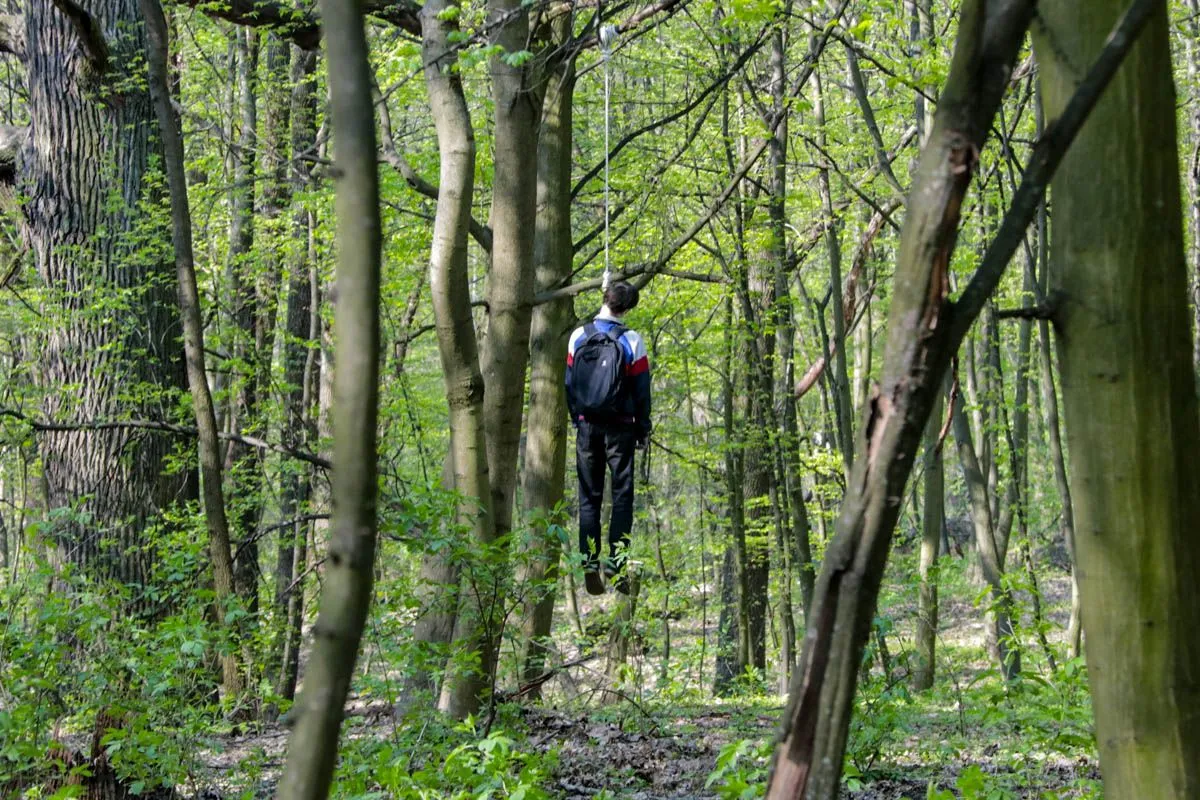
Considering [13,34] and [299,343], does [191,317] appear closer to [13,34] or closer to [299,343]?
[13,34]

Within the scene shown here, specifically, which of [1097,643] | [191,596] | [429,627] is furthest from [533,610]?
[1097,643]

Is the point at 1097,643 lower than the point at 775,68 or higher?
lower

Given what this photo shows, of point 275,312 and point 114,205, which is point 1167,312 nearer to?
point 114,205

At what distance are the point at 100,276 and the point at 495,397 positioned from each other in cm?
395

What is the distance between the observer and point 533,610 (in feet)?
24.0

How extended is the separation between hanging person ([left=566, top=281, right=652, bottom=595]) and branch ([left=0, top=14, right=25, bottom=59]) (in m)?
5.33

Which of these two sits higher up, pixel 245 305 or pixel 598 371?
pixel 245 305

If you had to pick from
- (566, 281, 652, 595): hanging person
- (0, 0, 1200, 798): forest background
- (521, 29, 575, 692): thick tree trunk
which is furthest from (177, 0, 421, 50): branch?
(566, 281, 652, 595): hanging person

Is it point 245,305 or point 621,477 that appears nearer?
point 621,477

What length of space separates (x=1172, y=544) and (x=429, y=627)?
3.90m

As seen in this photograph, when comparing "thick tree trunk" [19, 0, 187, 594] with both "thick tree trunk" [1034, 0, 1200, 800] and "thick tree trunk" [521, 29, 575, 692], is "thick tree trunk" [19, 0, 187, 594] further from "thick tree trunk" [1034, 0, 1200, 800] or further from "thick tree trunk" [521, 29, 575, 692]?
"thick tree trunk" [1034, 0, 1200, 800]

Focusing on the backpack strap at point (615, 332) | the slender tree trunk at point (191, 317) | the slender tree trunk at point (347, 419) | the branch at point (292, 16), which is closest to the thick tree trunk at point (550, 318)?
the backpack strap at point (615, 332)

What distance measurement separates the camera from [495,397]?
268 inches

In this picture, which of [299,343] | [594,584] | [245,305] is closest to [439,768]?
[594,584]
